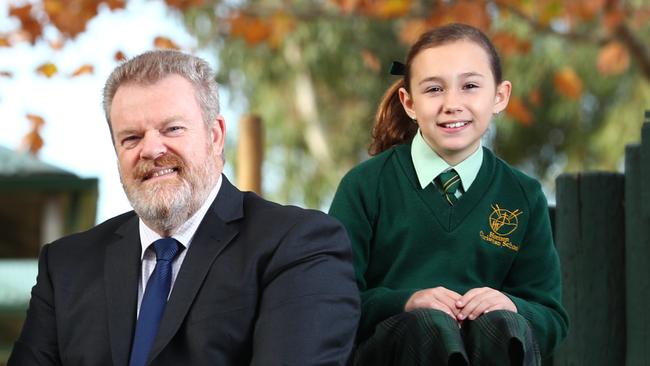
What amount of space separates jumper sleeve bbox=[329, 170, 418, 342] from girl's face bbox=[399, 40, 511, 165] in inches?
8.9

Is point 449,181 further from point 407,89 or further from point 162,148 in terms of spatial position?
point 162,148

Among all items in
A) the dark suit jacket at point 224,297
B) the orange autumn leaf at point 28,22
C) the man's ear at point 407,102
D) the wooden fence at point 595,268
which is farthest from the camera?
the orange autumn leaf at point 28,22

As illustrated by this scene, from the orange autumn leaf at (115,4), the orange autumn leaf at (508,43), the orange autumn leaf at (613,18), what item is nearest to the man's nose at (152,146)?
the orange autumn leaf at (115,4)

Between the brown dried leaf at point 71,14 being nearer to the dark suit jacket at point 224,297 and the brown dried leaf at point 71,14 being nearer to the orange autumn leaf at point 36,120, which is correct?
the orange autumn leaf at point 36,120

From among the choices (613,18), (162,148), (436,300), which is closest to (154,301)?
(162,148)

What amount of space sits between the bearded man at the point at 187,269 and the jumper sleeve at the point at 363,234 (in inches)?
8.8

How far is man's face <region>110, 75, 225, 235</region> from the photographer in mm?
3236

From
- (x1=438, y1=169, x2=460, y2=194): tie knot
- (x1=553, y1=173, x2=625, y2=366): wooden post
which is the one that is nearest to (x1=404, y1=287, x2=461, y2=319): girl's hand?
(x1=438, y1=169, x2=460, y2=194): tie knot

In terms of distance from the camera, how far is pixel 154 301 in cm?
327

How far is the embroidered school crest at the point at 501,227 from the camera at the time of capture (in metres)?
3.49

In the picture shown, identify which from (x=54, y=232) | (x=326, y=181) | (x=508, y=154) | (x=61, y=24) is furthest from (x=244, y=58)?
(x=61, y=24)

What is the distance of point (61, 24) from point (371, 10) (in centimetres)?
325

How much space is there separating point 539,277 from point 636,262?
101cm

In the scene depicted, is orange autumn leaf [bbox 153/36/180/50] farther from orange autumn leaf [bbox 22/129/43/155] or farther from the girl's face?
the girl's face
